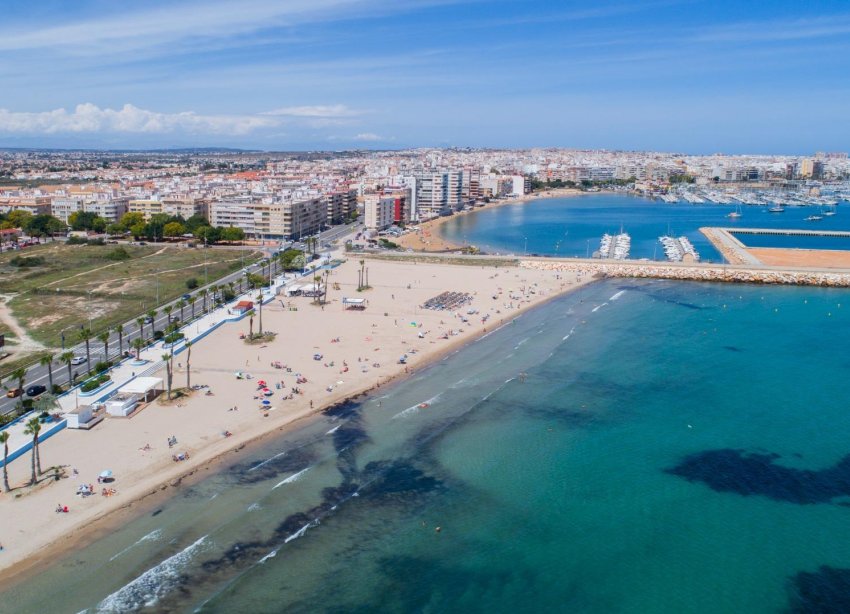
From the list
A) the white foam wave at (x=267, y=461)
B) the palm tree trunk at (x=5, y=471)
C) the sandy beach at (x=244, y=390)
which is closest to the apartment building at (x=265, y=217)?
the sandy beach at (x=244, y=390)

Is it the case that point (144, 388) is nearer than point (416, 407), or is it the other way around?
point (144, 388)

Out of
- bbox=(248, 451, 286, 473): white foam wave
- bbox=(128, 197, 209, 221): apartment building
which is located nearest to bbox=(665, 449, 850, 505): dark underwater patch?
bbox=(248, 451, 286, 473): white foam wave

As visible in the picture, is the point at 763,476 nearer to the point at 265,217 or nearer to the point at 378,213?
the point at 265,217

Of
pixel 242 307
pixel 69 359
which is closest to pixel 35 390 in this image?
pixel 69 359

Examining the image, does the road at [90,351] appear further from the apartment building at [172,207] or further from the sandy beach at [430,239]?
the apartment building at [172,207]

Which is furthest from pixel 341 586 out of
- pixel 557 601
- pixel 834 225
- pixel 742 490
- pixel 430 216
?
pixel 834 225

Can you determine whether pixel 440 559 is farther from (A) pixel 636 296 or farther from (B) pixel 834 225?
(B) pixel 834 225
